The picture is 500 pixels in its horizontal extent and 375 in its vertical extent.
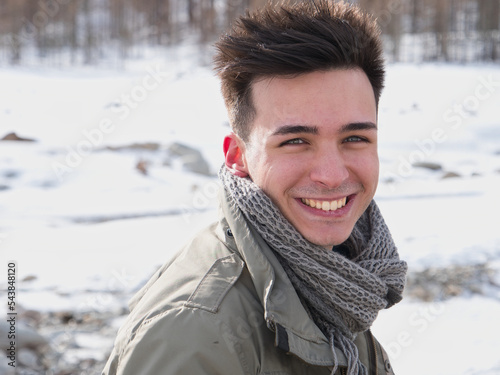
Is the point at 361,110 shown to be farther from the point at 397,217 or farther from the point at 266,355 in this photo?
the point at 397,217

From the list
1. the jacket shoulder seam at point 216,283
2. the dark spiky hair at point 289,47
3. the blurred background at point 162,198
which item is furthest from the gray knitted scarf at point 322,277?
the blurred background at point 162,198

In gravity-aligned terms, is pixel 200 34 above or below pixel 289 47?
above

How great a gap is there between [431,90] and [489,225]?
1133 centimetres

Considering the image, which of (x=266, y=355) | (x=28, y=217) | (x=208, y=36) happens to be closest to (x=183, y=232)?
(x=28, y=217)

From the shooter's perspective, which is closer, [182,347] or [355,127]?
[182,347]

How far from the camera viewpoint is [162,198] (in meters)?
7.35

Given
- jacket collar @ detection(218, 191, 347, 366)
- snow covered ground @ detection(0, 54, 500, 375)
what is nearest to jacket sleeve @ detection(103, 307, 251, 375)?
jacket collar @ detection(218, 191, 347, 366)

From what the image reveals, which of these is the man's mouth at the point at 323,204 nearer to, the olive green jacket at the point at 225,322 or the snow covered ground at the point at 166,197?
the olive green jacket at the point at 225,322

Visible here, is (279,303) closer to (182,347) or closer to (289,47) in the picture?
(182,347)

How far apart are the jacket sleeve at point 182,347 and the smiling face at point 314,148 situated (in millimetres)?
435

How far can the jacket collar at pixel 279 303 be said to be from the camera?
53.7 inches

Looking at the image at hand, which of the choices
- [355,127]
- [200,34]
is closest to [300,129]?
[355,127]

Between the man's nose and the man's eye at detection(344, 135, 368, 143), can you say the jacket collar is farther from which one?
the man's eye at detection(344, 135, 368, 143)

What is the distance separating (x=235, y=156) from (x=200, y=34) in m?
29.1
